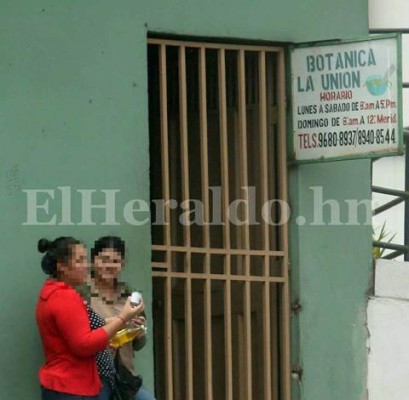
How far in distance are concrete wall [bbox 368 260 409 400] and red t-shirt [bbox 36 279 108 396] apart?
2.29 metres

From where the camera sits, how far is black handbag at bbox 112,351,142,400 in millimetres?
6336

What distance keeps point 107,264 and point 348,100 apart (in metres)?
1.96

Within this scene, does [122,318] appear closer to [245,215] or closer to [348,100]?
[245,215]

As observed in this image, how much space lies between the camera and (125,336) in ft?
20.4

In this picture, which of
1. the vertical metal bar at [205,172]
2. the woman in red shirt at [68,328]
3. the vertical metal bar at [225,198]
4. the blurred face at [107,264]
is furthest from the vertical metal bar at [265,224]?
the woman in red shirt at [68,328]

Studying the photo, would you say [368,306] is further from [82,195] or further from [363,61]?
[82,195]

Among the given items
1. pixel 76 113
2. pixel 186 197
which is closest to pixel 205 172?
pixel 186 197

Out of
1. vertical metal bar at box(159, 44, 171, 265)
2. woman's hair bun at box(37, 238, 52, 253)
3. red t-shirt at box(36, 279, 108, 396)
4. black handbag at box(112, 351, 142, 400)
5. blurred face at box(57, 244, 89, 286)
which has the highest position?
vertical metal bar at box(159, 44, 171, 265)

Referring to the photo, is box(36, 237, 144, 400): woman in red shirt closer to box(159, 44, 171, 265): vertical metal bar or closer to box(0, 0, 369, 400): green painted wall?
box(0, 0, 369, 400): green painted wall

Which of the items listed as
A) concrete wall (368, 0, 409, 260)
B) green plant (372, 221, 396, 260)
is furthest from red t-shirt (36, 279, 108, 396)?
concrete wall (368, 0, 409, 260)

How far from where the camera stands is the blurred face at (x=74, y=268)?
6047 mm

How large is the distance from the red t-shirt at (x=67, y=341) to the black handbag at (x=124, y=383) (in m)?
0.21

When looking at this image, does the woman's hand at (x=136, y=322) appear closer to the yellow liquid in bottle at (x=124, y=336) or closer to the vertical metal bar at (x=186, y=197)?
the yellow liquid in bottle at (x=124, y=336)

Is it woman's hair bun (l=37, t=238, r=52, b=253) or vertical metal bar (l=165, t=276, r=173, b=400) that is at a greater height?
woman's hair bun (l=37, t=238, r=52, b=253)
